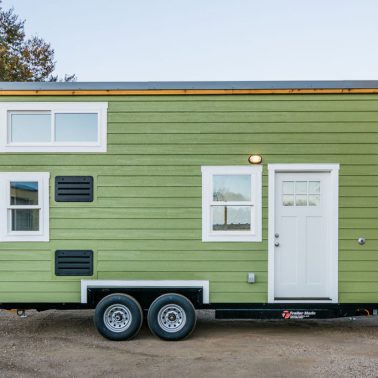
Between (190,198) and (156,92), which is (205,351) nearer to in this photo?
(190,198)

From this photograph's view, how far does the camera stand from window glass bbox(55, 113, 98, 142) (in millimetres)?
5539

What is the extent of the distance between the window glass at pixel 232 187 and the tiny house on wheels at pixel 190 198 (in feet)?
0.04

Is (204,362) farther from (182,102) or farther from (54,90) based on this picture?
(54,90)

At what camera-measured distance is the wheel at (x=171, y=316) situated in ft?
17.4

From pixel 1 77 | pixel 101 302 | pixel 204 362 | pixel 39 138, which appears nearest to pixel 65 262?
pixel 101 302

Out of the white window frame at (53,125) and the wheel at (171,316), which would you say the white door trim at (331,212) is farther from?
the white window frame at (53,125)

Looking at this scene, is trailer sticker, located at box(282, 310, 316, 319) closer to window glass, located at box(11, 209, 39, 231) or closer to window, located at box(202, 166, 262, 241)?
window, located at box(202, 166, 262, 241)

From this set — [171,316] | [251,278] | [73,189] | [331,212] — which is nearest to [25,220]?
[73,189]

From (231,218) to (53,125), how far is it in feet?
8.88

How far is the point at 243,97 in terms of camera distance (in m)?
5.52

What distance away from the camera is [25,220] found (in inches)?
216

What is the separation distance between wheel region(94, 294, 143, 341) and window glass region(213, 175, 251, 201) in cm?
178

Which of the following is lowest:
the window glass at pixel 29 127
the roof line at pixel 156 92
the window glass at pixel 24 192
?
the window glass at pixel 24 192

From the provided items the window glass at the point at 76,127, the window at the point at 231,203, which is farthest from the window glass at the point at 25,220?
the window at the point at 231,203
